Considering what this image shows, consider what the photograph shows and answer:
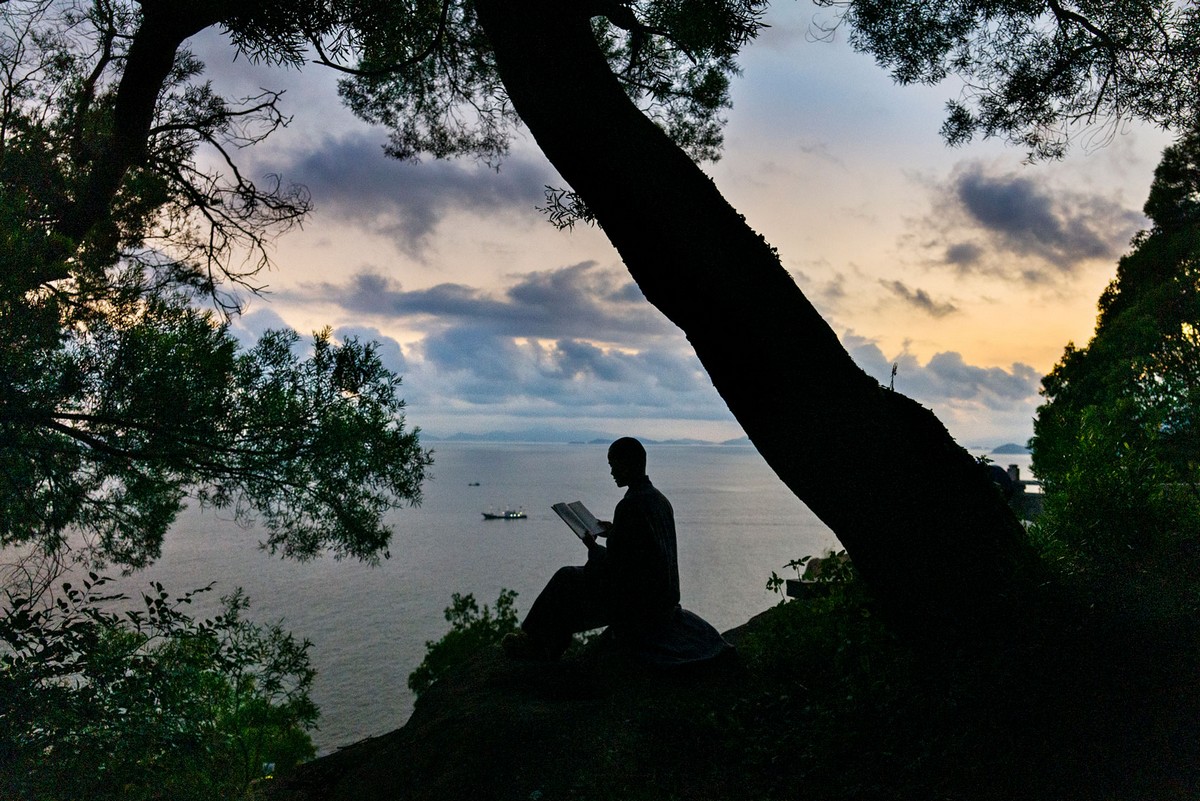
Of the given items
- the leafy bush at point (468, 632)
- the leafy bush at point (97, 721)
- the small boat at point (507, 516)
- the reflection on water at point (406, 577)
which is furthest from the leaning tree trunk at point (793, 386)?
the small boat at point (507, 516)

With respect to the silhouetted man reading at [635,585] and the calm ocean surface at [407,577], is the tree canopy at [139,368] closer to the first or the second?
the silhouetted man reading at [635,585]

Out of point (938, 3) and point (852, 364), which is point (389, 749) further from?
point (938, 3)

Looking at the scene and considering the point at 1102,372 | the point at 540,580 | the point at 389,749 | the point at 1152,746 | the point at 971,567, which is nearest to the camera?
the point at 1152,746

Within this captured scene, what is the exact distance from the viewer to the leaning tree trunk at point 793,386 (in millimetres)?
4430

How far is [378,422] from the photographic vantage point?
7219 millimetres

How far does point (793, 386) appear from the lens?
4480mm

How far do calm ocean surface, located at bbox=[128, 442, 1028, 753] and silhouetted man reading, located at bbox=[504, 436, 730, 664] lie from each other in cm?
1127

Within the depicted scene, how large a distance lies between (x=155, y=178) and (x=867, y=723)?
24.6ft

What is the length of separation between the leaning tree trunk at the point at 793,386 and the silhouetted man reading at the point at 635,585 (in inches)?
48.0

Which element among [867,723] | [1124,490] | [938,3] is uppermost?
[938,3]

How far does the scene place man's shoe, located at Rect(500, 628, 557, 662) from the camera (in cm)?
595

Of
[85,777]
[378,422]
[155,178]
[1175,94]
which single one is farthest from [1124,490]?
[155,178]

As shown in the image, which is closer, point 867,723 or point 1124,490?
point 867,723

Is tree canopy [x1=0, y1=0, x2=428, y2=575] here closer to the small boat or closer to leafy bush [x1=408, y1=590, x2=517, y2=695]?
leafy bush [x1=408, y1=590, x2=517, y2=695]
